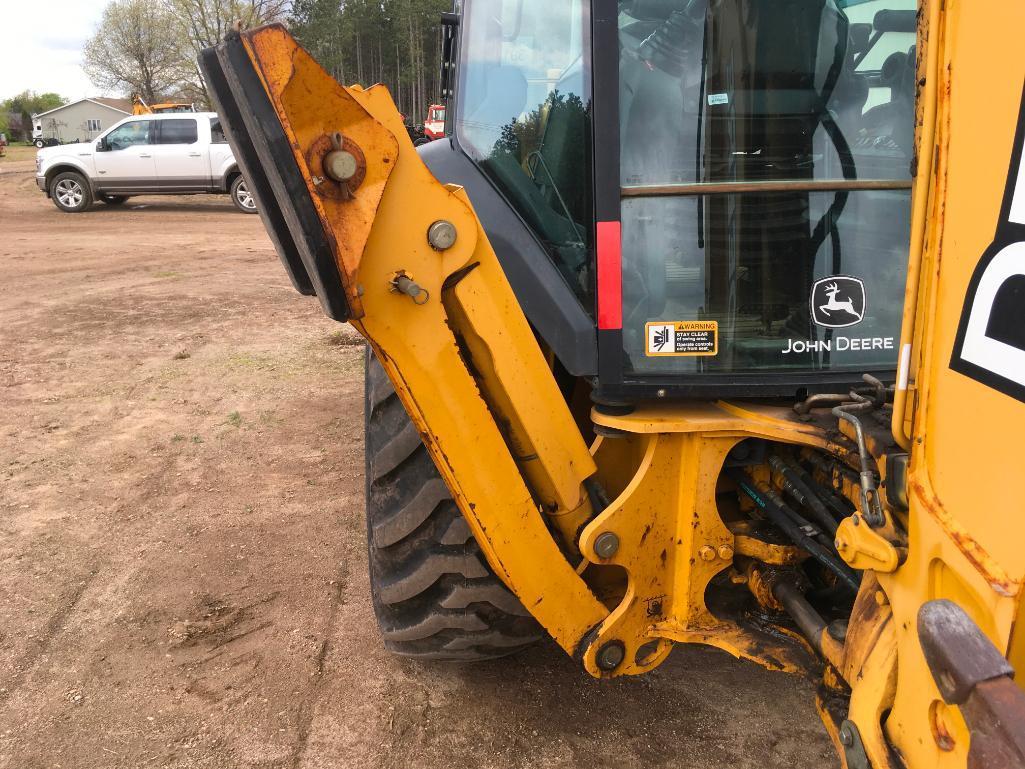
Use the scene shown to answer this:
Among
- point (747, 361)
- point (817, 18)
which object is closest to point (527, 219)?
point (747, 361)

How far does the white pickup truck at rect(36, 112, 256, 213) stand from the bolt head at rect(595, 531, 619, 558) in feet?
45.5

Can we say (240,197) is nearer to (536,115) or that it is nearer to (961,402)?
(536,115)

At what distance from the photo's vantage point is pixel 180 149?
47.6ft

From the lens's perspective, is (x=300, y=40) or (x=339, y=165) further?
(x=300, y=40)

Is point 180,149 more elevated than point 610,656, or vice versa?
point 180,149

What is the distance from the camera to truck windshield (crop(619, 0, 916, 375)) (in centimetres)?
197

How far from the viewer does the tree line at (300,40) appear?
11.6m

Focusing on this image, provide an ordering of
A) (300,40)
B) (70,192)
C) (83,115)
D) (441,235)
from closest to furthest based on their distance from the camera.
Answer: (441,235)
(300,40)
(70,192)
(83,115)

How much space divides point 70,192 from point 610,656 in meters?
16.0

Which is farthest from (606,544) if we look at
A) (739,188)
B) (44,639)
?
(44,639)

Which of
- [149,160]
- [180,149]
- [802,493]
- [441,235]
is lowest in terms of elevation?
[802,493]

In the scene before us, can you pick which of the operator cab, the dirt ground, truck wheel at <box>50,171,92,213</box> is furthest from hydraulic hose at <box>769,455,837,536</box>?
truck wheel at <box>50,171,92,213</box>

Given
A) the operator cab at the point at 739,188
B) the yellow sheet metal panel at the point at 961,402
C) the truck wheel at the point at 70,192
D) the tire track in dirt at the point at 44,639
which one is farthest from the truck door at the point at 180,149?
the yellow sheet metal panel at the point at 961,402

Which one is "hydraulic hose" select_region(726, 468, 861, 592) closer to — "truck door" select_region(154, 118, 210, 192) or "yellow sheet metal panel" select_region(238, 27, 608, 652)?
"yellow sheet metal panel" select_region(238, 27, 608, 652)
